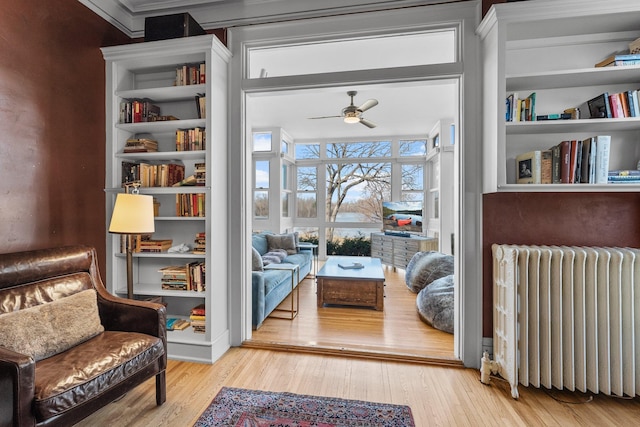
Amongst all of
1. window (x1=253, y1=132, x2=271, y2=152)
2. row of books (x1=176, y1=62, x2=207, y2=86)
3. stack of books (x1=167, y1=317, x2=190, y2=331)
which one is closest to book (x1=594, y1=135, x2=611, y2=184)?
row of books (x1=176, y1=62, x2=207, y2=86)

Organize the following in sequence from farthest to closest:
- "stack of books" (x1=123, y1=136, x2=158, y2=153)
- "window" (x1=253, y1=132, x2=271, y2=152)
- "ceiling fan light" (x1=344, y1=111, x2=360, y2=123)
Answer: "window" (x1=253, y1=132, x2=271, y2=152)
"ceiling fan light" (x1=344, y1=111, x2=360, y2=123)
"stack of books" (x1=123, y1=136, x2=158, y2=153)

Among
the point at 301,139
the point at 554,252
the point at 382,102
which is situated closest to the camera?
the point at 554,252

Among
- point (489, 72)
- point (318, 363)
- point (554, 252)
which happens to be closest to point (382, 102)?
point (489, 72)

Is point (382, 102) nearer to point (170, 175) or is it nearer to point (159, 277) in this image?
point (170, 175)

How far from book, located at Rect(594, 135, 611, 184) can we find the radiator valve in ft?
4.51

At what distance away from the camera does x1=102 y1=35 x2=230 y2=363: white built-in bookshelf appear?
244cm

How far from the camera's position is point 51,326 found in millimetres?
1660

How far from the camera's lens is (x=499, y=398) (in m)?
2.00

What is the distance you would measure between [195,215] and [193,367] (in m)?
1.19

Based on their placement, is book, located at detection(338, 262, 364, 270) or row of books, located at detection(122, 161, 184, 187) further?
book, located at detection(338, 262, 364, 270)

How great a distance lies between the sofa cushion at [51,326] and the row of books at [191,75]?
5.87 ft

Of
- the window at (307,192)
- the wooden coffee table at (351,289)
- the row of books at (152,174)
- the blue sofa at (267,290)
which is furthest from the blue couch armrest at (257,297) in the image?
the window at (307,192)

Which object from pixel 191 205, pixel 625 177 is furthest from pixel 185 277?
pixel 625 177

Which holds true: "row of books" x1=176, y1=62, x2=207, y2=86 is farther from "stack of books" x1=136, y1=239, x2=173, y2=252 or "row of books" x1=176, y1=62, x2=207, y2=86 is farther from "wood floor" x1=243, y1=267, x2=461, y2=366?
"wood floor" x1=243, y1=267, x2=461, y2=366
